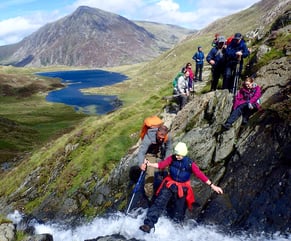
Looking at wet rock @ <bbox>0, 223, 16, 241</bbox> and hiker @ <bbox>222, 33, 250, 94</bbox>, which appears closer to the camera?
wet rock @ <bbox>0, 223, 16, 241</bbox>

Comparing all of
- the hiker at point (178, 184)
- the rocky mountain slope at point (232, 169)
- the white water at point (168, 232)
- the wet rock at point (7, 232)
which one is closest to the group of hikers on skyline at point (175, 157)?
the hiker at point (178, 184)

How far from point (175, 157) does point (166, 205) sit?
228 cm

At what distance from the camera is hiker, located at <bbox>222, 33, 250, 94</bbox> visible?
2111 cm

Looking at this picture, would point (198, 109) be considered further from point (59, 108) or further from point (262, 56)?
point (59, 108)

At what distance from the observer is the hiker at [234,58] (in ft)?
69.3

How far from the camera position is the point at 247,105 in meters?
18.1

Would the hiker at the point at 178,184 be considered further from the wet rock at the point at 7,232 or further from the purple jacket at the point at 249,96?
the wet rock at the point at 7,232

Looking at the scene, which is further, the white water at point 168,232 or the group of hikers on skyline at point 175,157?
the group of hikers on skyline at point 175,157

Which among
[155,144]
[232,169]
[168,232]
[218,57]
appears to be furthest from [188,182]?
[218,57]

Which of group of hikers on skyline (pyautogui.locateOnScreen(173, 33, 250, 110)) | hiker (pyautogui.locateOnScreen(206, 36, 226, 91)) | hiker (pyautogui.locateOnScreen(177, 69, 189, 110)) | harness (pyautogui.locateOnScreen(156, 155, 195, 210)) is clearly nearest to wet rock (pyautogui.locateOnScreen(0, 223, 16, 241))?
harness (pyautogui.locateOnScreen(156, 155, 195, 210))

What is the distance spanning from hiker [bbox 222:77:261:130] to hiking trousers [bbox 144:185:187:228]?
5884 millimetres

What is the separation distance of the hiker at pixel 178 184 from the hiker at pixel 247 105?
5103mm

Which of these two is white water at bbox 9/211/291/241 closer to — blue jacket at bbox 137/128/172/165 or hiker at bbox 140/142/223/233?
hiker at bbox 140/142/223/233

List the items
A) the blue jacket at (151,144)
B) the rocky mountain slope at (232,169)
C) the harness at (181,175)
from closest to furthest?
the rocky mountain slope at (232,169), the harness at (181,175), the blue jacket at (151,144)
